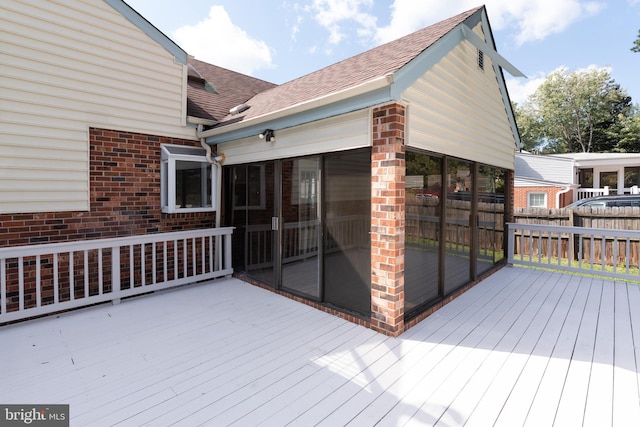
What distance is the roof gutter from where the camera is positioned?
3088 millimetres

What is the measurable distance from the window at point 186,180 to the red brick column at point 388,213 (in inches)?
136

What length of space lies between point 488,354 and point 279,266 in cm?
298

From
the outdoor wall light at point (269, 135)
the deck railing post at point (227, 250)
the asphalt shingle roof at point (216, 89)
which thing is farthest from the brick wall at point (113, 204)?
the outdoor wall light at point (269, 135)

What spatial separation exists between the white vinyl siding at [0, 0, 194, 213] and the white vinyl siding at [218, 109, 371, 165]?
5.60 ft

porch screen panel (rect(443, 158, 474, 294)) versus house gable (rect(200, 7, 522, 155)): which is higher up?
house gable (rect(200, 7, 522, 155))

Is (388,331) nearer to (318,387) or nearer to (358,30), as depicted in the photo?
(318,387)

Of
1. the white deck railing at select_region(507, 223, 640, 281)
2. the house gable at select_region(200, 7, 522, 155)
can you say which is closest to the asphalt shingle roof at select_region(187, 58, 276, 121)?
the house gable at select_region(200, 7, 522, 155)

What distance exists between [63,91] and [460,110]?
5.74m

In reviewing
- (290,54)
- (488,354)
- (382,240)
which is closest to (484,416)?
(488,354)

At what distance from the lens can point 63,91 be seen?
4309 millimetres

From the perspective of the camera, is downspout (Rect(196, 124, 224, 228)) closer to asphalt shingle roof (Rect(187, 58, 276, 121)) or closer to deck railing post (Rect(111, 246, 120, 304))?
asphalt shingle roof (Rect(187, 58, 276, 121))

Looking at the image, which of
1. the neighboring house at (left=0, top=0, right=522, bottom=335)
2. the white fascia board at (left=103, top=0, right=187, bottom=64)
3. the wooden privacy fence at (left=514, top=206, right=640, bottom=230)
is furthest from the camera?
the wooden privacy fence at (left=514, top=206, right=640, bottom=230)

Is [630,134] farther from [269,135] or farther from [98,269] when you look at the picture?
[98,269]

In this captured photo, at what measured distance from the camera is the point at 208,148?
571 centimetres
